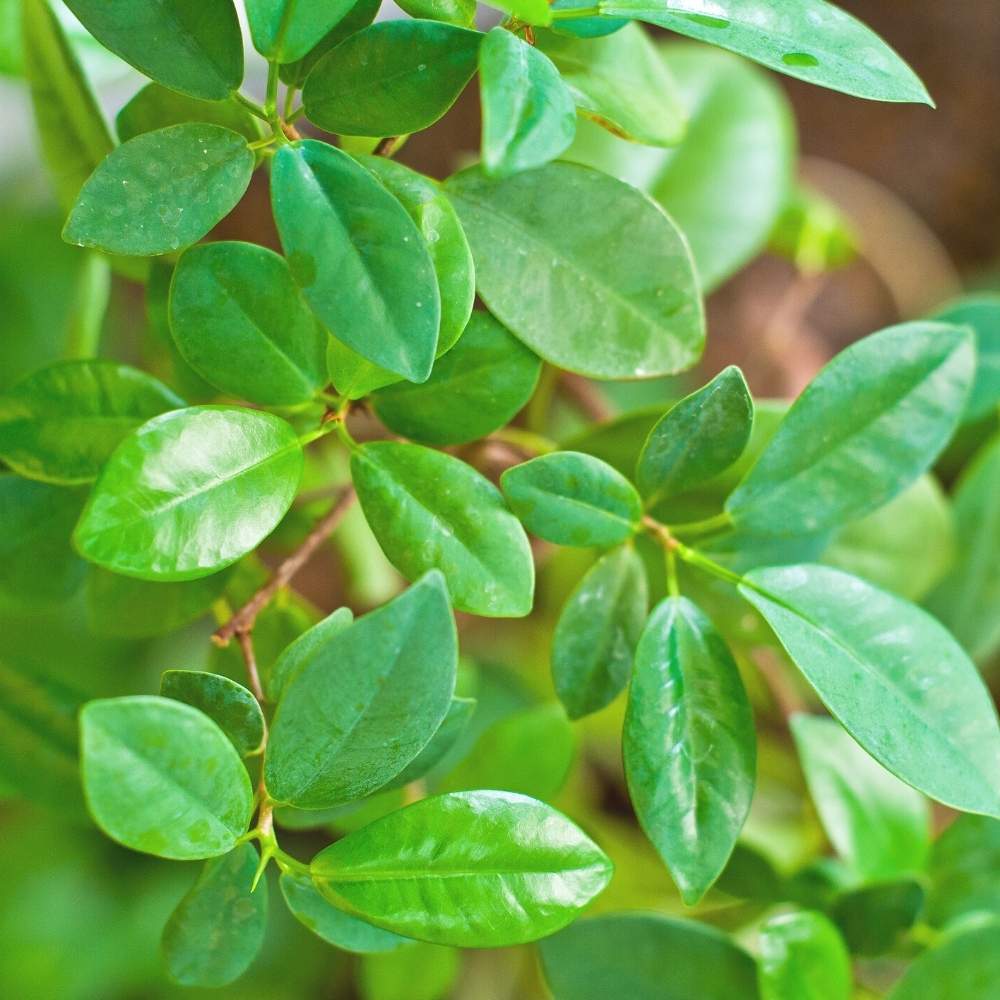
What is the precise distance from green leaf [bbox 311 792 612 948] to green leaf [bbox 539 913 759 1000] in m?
0.17

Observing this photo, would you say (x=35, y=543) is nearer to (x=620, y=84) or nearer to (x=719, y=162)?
(x=620, y=84)

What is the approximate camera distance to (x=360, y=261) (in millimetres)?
320

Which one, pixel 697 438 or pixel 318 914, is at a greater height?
pixel 697 438

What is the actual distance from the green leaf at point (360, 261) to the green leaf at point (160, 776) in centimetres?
13

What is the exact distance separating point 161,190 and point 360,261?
0.08 m

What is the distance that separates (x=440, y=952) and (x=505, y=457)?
306mm

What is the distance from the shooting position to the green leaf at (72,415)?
0.40 meters

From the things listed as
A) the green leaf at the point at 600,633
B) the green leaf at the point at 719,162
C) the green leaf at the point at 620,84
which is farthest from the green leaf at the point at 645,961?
the green leaf at the point at 719,162

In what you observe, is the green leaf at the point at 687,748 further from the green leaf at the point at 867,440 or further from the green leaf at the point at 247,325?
the green leaf at the point at 247,325

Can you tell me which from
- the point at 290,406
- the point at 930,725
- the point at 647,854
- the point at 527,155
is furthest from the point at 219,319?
the point at 647,854

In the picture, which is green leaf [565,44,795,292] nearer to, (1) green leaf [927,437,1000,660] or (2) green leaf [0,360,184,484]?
(1) green leaf [927,437,1000,660]

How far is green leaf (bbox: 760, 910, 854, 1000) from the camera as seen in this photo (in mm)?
446

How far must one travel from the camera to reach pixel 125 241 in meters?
0.32

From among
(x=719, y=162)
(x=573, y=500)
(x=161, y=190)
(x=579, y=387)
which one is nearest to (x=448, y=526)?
(x=573, y=500)
